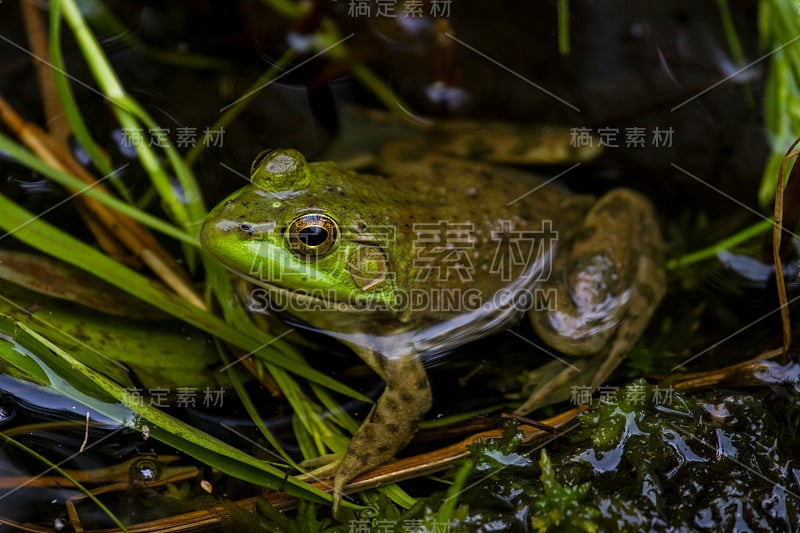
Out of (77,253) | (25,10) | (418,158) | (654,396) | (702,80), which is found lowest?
(654,396)

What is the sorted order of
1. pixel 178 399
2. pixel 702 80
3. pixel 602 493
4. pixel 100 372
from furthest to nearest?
1. pixel 702 80
2. pixel 178 399
3. pixel 100 372
4. pixel 602 493

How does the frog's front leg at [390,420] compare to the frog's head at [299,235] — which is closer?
the frog's head at [299,235]

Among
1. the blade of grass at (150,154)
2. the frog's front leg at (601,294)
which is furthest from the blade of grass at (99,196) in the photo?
the frog's front leg at (601,294)

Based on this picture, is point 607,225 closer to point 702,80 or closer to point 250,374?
point 702,80

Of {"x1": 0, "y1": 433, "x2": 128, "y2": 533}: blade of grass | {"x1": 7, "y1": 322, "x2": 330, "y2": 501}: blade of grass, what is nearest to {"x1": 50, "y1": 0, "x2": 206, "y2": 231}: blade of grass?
{"x1": 7, "y1": 322, "x2": 330, "y2": 501}: blade of grass

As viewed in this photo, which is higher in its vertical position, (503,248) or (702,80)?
(702,80)

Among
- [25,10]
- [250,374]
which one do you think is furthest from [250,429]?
[25,10]

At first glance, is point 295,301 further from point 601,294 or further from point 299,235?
point 601,294

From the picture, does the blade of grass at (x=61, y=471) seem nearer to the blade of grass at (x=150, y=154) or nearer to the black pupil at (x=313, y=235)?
the blade of grass at (x=150, y=154)
